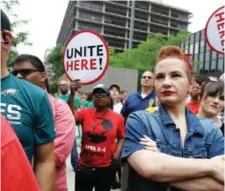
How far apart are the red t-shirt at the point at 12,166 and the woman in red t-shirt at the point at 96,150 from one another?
276cm

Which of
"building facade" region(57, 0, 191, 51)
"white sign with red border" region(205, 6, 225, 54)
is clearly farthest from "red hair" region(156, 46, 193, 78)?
"building facade" region(57, 0, 191, 51)

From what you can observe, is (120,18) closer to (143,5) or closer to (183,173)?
(143,5)

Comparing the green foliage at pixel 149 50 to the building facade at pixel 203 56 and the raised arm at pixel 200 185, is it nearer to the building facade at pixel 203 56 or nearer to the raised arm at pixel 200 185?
the building facade at pixel 203 56

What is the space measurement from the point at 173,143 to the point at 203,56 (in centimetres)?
5450

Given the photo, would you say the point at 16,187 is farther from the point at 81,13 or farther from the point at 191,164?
the point at 81,13

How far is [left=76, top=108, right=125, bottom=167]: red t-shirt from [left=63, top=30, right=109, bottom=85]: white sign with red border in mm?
611

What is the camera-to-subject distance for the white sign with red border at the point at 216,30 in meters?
4.11

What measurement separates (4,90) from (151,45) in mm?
43263

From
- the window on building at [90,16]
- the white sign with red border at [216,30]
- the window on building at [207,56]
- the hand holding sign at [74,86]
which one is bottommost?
the hand holding sign at [74,86]

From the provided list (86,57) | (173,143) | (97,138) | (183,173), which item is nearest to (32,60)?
(86,57)

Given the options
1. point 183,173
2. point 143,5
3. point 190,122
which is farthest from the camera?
point 143,5

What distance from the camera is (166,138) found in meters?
1.76

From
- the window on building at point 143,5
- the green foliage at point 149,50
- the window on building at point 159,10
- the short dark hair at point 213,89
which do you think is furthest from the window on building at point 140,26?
the short dark hair at point 213,89

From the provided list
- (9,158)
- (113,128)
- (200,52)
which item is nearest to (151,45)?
(200,52)
